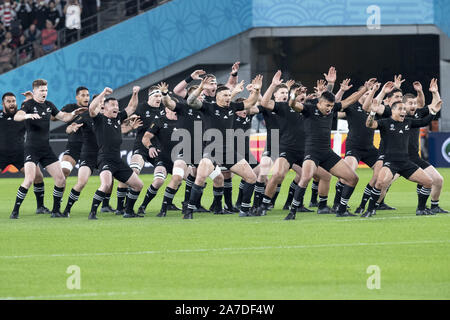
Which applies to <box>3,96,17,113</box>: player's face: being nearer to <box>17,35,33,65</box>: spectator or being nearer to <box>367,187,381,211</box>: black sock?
<box>367,187,381,211</box>: black sock

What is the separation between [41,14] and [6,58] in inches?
78.8

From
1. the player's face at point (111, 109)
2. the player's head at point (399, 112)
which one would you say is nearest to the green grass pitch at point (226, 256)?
the player's head at point (399, 112)

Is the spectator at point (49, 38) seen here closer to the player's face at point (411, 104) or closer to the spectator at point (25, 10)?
the spectator at point (25, 10)

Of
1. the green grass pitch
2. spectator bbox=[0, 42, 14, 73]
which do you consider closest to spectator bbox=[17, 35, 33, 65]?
spectator bbox=[0, 42, 14, 73]

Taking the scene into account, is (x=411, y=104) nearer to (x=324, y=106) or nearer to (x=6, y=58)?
(x=324, y=106)

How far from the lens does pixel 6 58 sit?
35.2m

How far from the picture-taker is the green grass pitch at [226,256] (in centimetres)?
1009

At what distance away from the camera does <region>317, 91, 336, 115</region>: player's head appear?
55.8 ft

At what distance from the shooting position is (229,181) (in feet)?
61.6

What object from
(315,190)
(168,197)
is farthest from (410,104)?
(168,197)

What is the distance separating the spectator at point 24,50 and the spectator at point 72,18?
1.44m

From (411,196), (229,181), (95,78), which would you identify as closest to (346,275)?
(229,181)

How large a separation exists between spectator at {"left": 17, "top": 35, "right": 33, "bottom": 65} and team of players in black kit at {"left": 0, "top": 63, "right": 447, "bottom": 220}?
1608cm

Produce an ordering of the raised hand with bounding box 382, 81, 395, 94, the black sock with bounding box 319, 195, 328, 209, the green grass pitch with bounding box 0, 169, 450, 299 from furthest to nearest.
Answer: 1. the black sock with bounding box 319, 195, 328, 209
2. the raised hand with bounding box 382, 81, 395, 94
3. the green grass pitch with bounding box 0, 169, 450, 299
